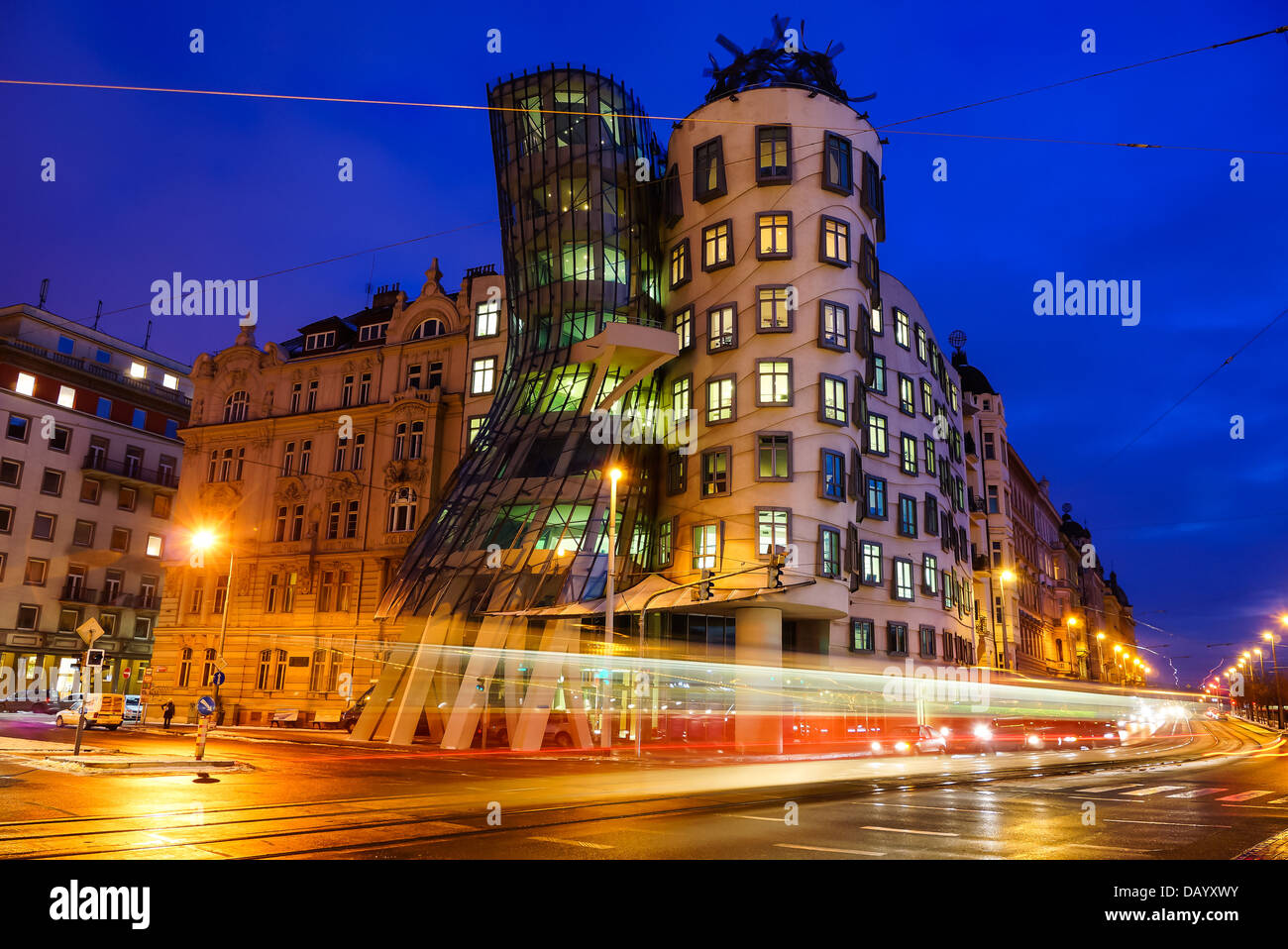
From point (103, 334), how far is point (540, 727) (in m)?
58.2

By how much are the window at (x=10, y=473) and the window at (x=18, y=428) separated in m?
1.61

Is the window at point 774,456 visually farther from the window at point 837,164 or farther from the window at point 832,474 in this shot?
the window at point 837,164

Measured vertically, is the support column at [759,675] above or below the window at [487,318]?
below

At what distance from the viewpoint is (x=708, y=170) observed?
147 feet

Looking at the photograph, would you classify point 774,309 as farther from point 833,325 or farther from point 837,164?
point 837,164

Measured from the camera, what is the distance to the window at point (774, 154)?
4291 cm

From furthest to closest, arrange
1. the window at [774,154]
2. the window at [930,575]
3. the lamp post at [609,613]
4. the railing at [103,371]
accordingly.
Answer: the railing at [103,371] → the window at [930,575] → the window at [774,154] → the lamp post at [609,613]

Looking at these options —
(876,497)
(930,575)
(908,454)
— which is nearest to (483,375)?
(876,497)

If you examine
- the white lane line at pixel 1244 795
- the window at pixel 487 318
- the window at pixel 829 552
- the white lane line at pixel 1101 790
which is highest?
the window at pixel 487 318

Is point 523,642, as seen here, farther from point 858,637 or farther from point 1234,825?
point 1234,825

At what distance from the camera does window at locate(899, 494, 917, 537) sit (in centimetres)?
4716

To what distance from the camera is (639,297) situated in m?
46.6

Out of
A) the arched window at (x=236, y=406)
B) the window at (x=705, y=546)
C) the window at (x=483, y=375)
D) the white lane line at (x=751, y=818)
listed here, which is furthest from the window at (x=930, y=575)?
the arched window at (x=236, y=406)

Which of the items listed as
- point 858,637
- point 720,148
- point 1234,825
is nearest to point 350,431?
point 720,148
